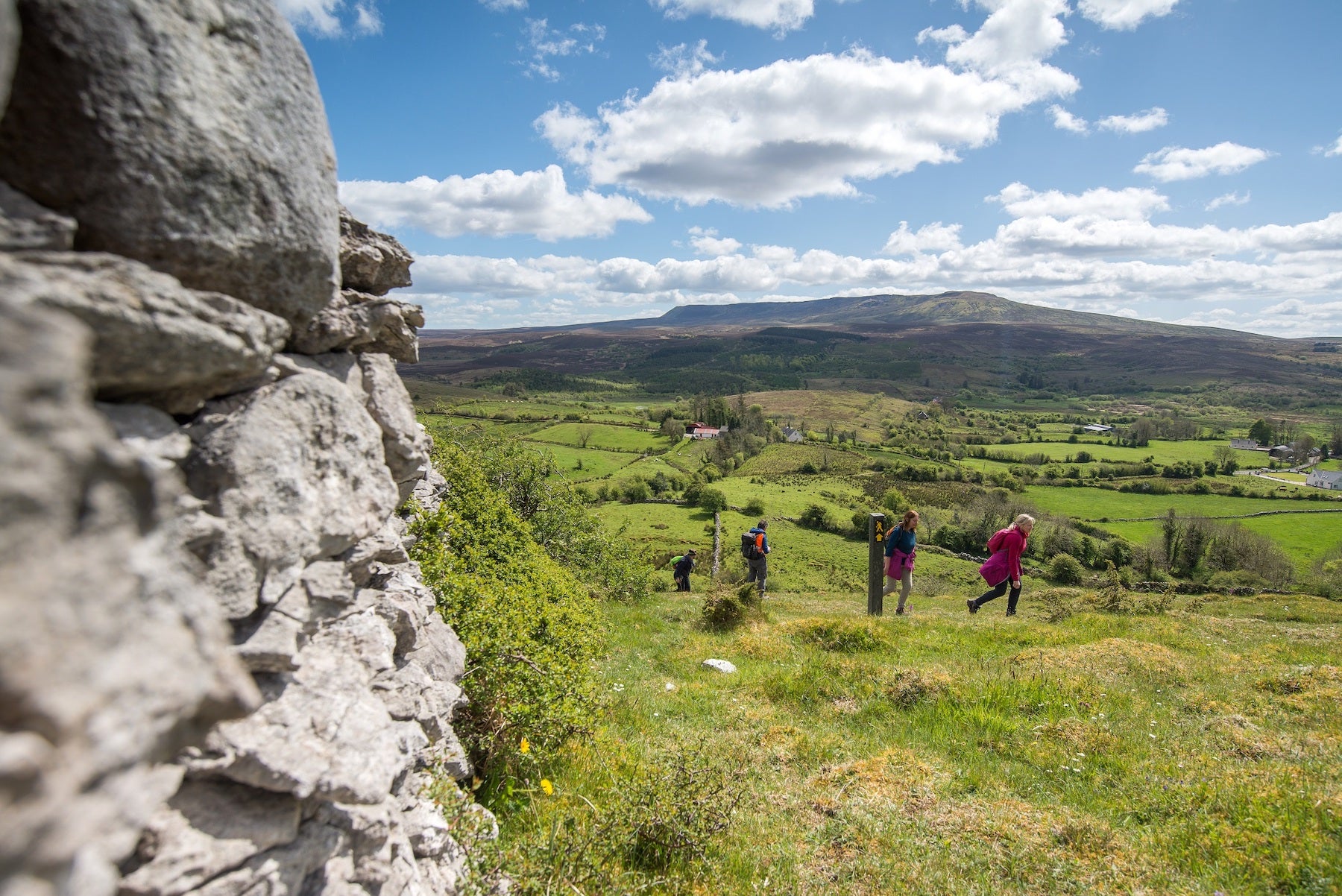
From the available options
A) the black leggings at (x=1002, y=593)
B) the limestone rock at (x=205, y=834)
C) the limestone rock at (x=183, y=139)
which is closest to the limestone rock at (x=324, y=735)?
the limestone rock at (x=205, y=834)

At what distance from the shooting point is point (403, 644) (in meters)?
6.16

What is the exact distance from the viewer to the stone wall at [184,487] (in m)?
1.99

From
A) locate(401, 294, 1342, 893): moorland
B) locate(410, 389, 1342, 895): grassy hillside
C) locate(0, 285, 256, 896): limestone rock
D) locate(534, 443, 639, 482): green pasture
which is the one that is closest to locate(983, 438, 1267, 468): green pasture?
locate(534, 443, 639, 482): green pasture

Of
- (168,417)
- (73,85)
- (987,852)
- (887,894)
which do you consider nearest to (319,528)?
(168,417)

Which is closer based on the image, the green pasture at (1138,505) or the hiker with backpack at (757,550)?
the hiker with backpack at (757,550)

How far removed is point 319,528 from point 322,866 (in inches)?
80.4

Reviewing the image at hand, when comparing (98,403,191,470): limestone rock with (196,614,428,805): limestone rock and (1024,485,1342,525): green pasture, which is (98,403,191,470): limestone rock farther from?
(1024,485,1342,525): green pasture

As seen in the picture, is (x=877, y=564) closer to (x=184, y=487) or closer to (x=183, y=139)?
(x=184, y=487)

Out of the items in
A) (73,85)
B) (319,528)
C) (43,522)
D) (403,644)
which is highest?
(73,85)

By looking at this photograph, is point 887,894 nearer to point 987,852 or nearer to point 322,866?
point 987,852

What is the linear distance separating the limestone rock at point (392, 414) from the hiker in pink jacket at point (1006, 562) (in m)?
13.4

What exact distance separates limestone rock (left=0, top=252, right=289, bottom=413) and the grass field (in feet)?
14.9

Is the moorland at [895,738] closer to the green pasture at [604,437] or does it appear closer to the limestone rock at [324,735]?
the limestone rock at [324,735]

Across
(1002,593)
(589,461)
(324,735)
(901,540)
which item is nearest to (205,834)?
(324,735)
